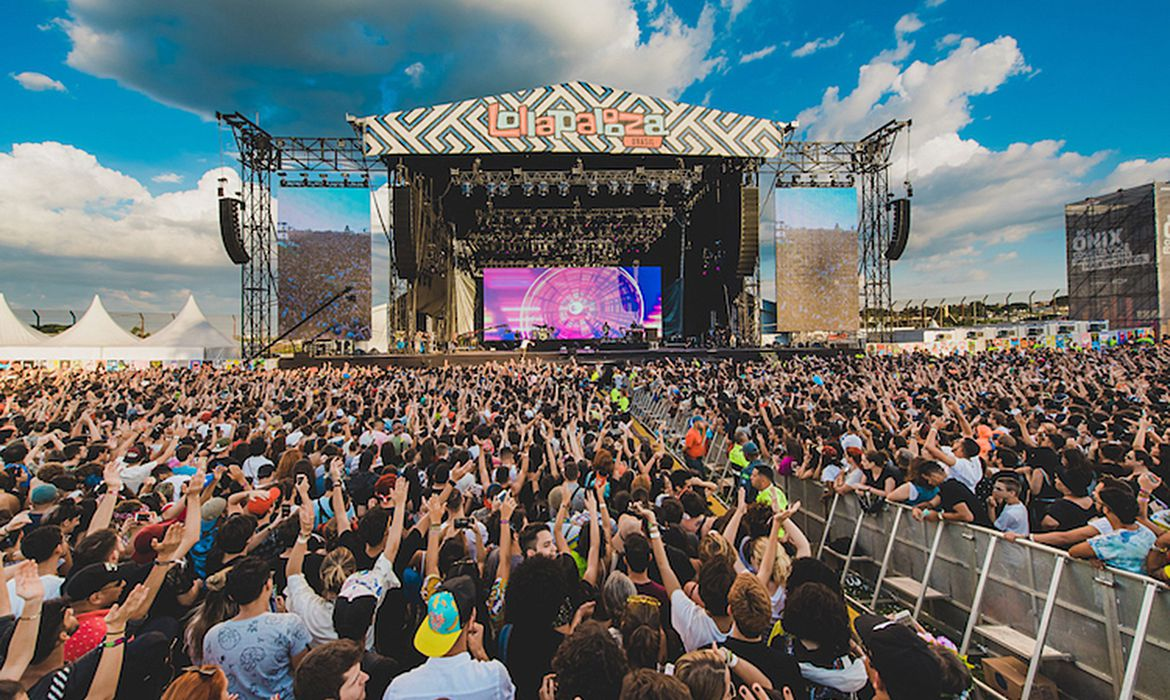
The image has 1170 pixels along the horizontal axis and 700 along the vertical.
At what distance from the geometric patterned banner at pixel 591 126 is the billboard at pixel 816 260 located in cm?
441

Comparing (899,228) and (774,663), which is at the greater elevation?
(899,228)

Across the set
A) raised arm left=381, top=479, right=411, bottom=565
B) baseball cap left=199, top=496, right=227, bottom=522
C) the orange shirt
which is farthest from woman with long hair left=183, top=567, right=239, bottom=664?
the orange shirt

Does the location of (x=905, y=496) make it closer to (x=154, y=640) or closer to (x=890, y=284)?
(x=154, y=640)

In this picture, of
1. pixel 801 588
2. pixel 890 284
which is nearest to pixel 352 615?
pixel 801 588

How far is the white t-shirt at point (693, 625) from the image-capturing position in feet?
8.59

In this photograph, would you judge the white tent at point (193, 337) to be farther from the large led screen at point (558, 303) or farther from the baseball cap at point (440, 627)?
the baseball cap at point (440, 627)

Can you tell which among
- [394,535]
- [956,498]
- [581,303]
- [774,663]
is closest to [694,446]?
[956,498]

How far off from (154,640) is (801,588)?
2546 millimetres

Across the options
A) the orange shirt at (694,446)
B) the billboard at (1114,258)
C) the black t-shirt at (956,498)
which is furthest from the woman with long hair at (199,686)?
the billboard at (1114,258)

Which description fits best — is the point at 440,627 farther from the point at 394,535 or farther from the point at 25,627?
the point at 25,627

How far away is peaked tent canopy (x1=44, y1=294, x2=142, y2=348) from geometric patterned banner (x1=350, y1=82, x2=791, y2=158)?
64.4ft

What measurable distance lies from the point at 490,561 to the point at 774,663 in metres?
1.76

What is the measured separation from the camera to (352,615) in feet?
8.23

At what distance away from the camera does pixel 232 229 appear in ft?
78.0
